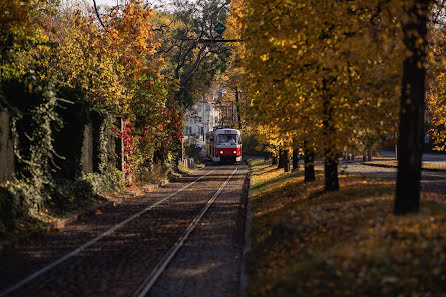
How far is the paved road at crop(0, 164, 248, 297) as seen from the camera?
24.2 feet

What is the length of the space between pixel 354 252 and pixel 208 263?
125 inches

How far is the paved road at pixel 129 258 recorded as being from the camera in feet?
24.2

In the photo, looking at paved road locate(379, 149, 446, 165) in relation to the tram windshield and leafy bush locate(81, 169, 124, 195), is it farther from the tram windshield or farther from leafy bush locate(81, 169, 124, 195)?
leafy bush locate(81, 169, 124, 195)

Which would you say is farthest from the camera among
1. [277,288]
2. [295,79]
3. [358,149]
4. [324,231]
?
[358,149]

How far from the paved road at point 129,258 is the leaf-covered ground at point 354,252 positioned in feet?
2.50

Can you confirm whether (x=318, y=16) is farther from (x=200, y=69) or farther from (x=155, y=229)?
(x=200, y=69)

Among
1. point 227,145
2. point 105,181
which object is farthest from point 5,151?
point 227,145

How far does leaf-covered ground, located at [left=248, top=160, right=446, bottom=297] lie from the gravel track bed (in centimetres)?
40

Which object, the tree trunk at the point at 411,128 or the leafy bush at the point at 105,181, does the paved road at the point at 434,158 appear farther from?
the tree trunk at the point at 411,128

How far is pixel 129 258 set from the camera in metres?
9.23

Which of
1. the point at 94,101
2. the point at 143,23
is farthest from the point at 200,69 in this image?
the point at 94,101

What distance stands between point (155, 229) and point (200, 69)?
1304 inches

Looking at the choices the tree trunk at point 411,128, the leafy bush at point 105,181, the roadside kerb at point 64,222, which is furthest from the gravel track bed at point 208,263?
the leafy bush at point 105,181

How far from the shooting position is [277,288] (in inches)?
255
